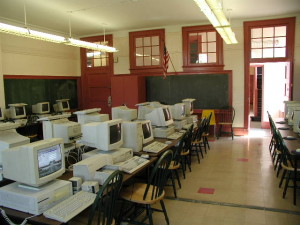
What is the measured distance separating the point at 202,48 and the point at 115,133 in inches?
231

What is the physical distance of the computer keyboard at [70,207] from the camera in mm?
2199

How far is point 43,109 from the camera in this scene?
8102mm

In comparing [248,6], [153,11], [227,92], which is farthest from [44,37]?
[227,92]

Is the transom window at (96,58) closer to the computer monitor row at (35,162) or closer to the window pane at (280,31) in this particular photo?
the window pane at (280,31)

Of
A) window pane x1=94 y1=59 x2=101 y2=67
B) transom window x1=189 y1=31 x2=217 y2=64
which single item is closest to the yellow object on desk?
transom window x1=189 y1=31 x2=217 y2=64

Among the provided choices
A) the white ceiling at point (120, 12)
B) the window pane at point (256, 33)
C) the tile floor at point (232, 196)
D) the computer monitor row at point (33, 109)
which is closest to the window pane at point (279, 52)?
the window pane at point (256, 33)

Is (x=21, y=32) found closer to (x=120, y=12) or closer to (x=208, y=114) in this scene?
(x=120, y=12)

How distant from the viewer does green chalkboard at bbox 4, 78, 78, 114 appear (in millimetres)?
7677

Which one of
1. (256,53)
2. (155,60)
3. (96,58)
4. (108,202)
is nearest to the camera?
(108,202)

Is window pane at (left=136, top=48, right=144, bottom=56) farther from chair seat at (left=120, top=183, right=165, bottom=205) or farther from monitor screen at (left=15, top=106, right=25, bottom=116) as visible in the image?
chair seat at (left=120, top=183, right=165, bottom=205)

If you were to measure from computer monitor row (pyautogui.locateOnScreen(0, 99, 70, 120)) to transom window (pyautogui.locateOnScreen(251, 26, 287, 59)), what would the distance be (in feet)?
19.3

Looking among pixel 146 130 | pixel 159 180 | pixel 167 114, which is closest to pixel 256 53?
pixel 167 114

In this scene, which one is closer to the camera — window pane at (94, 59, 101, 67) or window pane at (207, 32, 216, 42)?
window pane at (207, 32, 216, 42)

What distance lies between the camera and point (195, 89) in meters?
8.76
